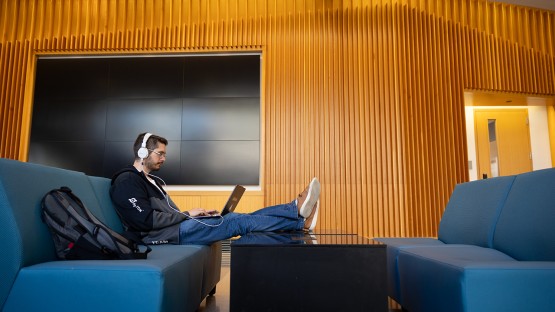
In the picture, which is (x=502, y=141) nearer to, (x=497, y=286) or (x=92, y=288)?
(x=497, y=286)

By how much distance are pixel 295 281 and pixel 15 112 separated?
19.2 feet

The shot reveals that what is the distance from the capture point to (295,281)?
174 centimetres

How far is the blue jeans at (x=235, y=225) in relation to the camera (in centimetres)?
276

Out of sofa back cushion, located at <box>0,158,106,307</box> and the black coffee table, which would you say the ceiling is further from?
sofa back cushion, located at <box>0,158,106,307</box>

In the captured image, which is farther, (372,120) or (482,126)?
(482,126)

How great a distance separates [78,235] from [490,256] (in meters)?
1.98

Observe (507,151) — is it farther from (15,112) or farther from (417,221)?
(15,112)

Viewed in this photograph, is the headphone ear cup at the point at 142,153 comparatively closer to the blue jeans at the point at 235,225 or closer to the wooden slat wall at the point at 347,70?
the blue jeans at the point at 235,225

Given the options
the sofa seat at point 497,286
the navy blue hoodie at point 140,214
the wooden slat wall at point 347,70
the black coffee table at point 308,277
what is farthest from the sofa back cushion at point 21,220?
the wooden slat wall at point 347,70

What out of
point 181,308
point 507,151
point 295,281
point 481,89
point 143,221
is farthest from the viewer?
point 507,151

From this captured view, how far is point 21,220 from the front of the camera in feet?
5.73

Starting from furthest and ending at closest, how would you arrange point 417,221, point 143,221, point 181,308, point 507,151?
point 507,151 → point 417,221 → point 143,221 → point 181,308

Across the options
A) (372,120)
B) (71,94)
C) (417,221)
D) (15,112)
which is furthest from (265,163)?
(15,112)

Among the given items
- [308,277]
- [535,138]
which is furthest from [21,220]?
[535,138]
